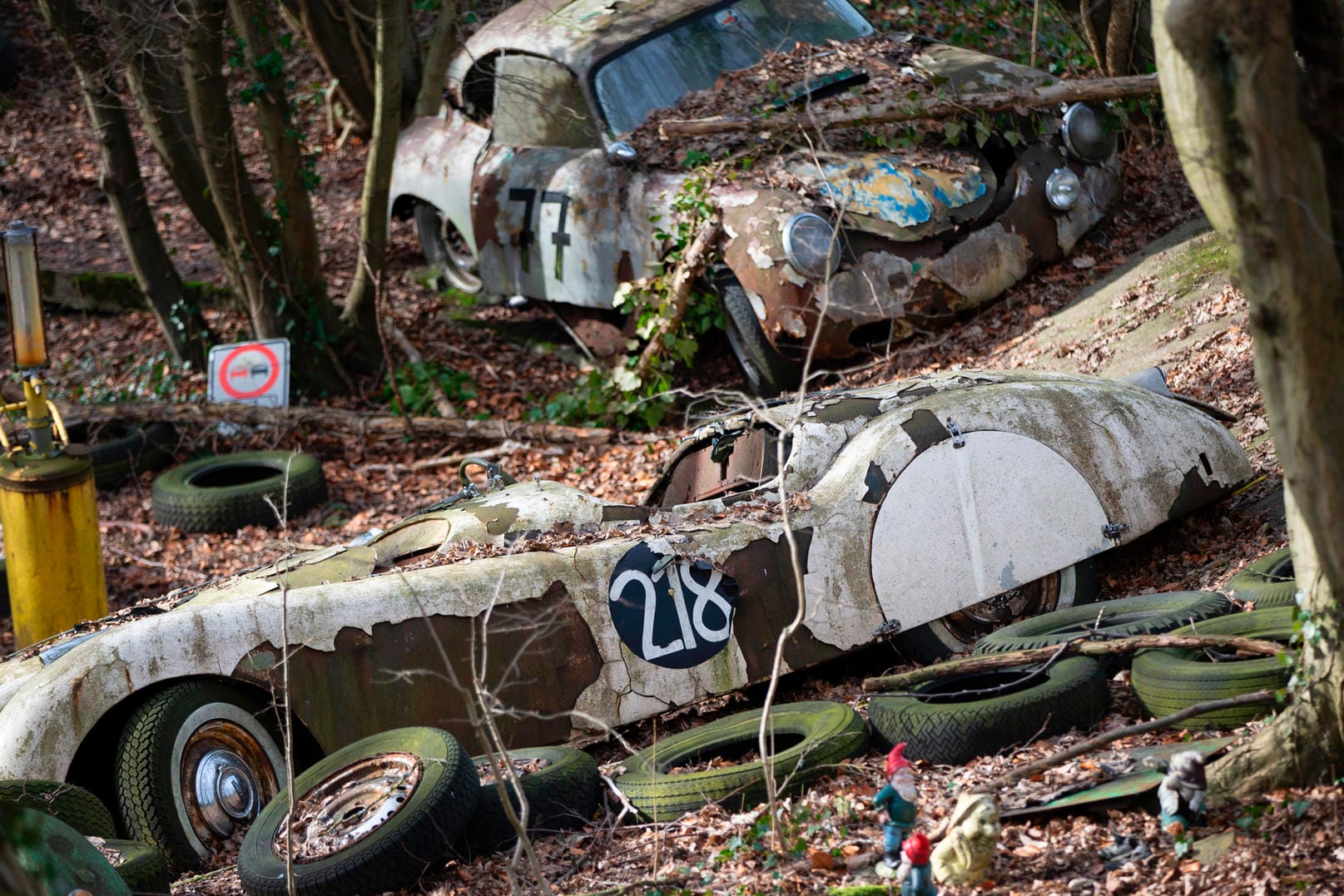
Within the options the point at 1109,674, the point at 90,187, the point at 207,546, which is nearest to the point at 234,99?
the point at 90,187

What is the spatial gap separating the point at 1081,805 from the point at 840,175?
17.7ft

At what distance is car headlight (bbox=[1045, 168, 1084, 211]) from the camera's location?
8.95 meters

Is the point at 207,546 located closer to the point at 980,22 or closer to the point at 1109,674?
the point at 1109,674

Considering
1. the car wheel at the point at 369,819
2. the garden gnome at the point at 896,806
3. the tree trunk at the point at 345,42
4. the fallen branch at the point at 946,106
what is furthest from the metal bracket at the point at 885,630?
the tree trunk at the point at 345,42

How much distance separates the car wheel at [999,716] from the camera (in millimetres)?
4527

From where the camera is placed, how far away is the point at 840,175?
862 cm

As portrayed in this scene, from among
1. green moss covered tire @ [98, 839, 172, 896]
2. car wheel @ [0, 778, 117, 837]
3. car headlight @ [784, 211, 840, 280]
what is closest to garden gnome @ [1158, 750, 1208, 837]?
green moss covered tire @ [98, 839, 172, 896]

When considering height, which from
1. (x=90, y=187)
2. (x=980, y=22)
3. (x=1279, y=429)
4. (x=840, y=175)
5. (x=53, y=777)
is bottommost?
(x=53, y=777)

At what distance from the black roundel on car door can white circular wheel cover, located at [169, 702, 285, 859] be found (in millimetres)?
1338

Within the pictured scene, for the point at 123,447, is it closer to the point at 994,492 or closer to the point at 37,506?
the point at 37,506

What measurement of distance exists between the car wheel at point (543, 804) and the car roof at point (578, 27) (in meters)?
6.22

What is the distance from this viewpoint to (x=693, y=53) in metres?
9.62

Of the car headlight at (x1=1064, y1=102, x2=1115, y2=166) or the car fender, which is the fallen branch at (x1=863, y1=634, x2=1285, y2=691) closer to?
the car fender

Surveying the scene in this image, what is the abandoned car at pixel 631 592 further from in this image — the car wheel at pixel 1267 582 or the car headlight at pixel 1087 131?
the car headlight at pixel 1087 131
